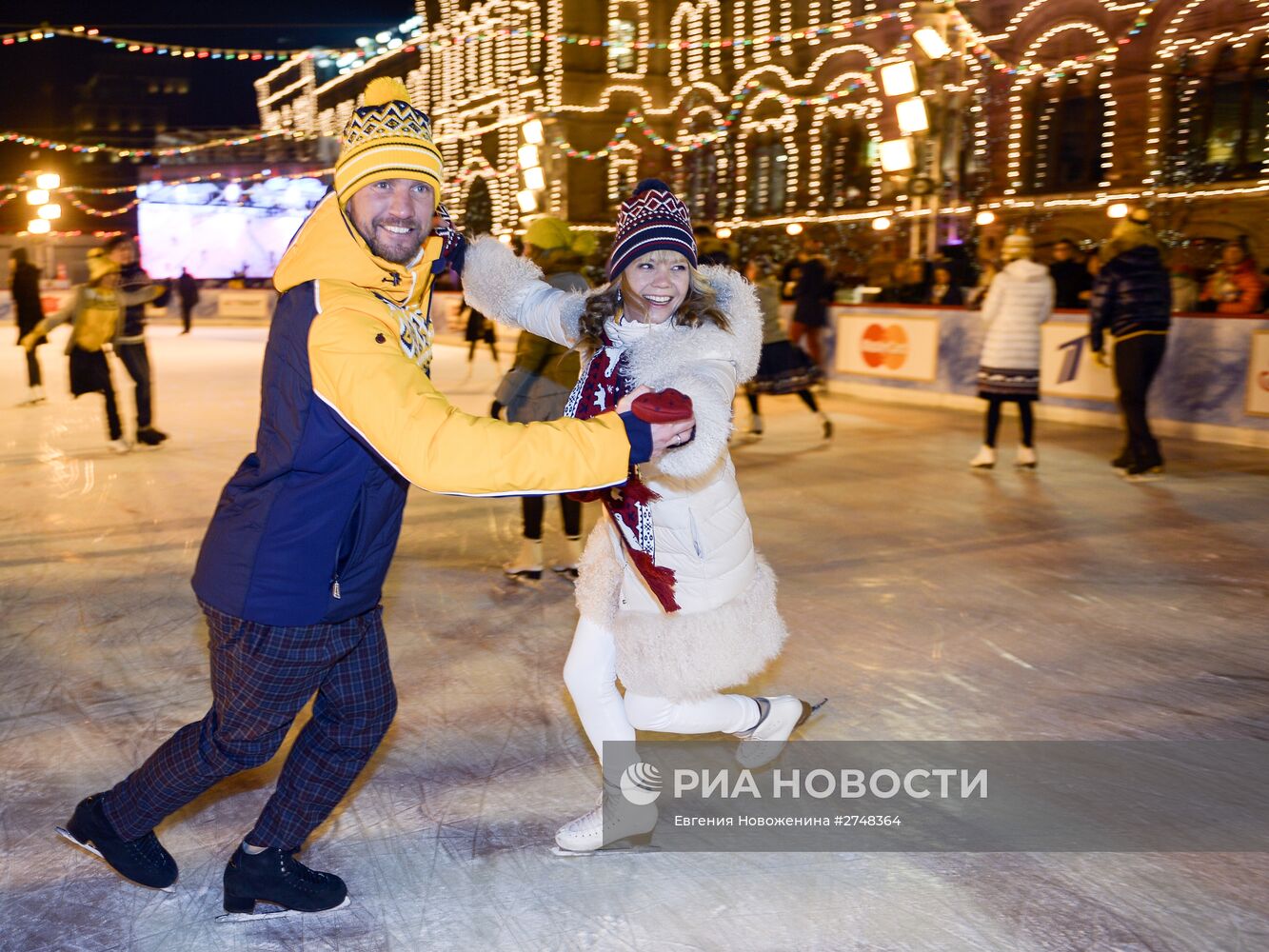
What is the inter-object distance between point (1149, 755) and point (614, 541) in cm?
176

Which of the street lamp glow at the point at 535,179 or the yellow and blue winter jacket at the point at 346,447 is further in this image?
the street lamp glow at the point at 535,179

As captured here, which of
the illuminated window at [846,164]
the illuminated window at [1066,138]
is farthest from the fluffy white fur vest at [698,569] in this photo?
the illuminated window at [846,164]

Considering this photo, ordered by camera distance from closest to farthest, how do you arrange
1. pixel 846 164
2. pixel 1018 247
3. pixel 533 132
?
→ pixel 1018 247 → pixel 846 164 → pixel 533 132

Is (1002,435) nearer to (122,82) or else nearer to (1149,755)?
(1149,755)

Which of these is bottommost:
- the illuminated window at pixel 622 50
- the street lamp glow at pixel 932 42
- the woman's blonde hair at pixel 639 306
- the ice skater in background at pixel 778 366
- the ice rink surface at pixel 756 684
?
the ice rink surface at pixel 756 684

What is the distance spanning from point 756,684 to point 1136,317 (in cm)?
502

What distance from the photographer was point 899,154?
15.1 meters

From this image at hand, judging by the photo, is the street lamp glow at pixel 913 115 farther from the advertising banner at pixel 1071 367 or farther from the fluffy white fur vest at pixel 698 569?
the fluffy white fur vest at pixel 698 569

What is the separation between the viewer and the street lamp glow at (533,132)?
2308 centimetres

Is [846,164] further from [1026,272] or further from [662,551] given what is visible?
[662,551]

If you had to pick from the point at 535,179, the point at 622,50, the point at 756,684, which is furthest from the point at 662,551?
the point at 622,50

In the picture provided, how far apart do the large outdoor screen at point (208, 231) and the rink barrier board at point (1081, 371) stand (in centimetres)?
2879

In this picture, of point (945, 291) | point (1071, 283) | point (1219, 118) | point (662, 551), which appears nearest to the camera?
point (662, 551)

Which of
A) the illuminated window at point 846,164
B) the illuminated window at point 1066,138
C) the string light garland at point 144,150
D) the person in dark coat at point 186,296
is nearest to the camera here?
the illuminated window at point 1066,138
